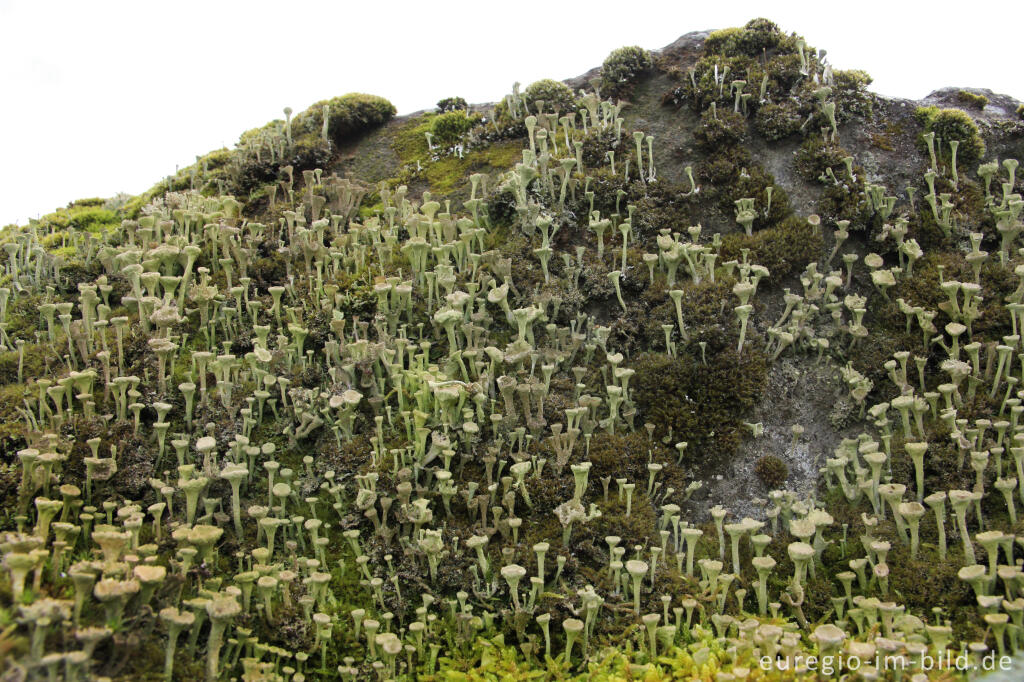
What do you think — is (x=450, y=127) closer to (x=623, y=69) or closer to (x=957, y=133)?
(x=623, y=69)

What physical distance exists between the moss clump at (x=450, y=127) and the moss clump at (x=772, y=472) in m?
7.30

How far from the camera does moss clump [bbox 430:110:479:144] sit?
11.3 m

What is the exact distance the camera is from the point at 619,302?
794 centimetres

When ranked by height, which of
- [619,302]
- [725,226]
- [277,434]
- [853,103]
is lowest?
[277,434]

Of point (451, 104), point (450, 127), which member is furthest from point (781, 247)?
point (451, 104)

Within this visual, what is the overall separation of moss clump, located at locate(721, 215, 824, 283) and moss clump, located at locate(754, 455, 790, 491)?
2.34 metres

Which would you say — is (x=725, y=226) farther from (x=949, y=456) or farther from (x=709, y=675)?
(x=709, y=675)

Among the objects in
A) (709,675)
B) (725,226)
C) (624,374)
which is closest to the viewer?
(709,675)

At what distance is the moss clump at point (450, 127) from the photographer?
37.2 feet

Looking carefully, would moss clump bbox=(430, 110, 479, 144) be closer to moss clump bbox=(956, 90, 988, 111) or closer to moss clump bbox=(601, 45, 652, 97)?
moss clump bbox=(601, 45, 652, 97)

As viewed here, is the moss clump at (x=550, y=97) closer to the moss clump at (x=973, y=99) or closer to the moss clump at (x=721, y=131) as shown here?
the moss clump at (x=721, y=131)

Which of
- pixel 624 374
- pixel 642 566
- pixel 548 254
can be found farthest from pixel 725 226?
pixel 642 566

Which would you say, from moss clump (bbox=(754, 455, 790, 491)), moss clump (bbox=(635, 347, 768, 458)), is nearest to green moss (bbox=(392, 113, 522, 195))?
moss clump (bbox=(635, 347, 768, 458))

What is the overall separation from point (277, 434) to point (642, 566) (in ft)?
12.5
